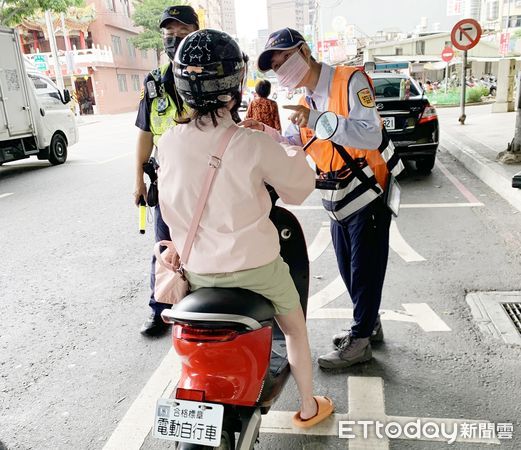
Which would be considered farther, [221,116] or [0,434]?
[0,434]

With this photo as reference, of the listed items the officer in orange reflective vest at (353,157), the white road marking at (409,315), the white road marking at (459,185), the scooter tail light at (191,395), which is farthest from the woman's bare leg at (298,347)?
the white road marking at (459,185)

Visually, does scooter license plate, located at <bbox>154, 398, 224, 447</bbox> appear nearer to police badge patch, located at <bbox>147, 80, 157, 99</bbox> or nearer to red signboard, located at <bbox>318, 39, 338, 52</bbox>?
police badge patch, located at <bbox>147, 80, 157, 99</bbox>

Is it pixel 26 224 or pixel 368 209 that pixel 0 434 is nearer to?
pixel 368 209

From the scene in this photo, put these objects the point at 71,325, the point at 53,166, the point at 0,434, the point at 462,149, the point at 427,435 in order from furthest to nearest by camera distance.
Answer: the point at 53,166
the point at 462,149
the point at 71,325
the point at 0,434
the point at 427,435

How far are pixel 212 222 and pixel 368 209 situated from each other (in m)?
1.09

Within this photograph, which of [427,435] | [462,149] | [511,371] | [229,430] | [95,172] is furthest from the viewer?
[95,172]

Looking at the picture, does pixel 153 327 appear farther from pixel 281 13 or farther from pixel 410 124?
pixel 281 13

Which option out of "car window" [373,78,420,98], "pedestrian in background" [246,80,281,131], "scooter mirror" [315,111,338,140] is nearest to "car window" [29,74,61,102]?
"pedestrian in background" [246,80,281,131]

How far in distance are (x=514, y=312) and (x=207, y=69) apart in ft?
8.96

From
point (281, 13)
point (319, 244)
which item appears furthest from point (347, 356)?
point (281, 13)

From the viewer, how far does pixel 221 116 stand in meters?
1.72

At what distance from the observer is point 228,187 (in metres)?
1.68

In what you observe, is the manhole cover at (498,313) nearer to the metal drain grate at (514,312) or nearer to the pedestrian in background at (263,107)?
the metal drain grate at (514,312)

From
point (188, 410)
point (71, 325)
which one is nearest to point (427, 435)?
point (188, 410)
